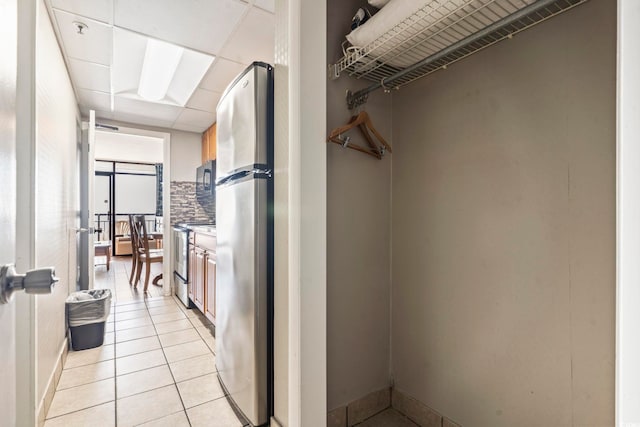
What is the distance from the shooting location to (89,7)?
6.01 ft

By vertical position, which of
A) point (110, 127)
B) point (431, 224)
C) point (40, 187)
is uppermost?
point (110, 127)

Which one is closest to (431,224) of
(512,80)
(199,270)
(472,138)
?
(472,138)

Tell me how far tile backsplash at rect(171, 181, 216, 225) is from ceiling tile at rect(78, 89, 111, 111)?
124 cm

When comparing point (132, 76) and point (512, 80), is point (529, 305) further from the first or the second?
point (132, 76)

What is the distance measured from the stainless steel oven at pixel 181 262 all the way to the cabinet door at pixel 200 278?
43 cm

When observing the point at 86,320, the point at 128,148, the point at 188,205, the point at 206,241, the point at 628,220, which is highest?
the point at 128,148

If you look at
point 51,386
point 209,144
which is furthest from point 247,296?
point 209,144

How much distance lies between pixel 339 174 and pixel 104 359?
239 cm

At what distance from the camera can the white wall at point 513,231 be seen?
3.39 ft

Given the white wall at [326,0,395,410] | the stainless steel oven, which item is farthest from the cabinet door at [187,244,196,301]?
the white wall at [326,0,395,410]

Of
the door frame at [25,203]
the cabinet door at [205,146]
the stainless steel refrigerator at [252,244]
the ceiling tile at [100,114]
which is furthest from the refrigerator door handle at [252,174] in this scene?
the ceiling tile at [100,114]

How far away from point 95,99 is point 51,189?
1.92 m

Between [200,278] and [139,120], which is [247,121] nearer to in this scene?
[200,278]

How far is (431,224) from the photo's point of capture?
157cm
